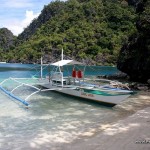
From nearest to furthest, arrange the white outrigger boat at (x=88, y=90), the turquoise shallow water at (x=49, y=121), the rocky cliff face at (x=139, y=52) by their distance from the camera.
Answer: the turquoise shallow water at (x=49, y=121), the white outrigger boat at (x=88, y=90), the rocky cliff face at (x=139, y=52)

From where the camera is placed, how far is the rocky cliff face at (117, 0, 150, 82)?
28.5 metres

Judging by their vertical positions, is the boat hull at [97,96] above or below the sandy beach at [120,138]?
above

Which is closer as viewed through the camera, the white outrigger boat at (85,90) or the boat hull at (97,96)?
the boat hull at (97,96)

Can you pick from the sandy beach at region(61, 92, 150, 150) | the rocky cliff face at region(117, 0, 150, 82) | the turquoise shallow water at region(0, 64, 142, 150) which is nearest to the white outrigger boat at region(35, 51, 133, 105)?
the turquoise shallow water at region(0, 64, 142, 150)

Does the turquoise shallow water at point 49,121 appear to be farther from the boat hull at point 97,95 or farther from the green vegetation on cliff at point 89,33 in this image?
the green vegetation on cliff at point 89,33

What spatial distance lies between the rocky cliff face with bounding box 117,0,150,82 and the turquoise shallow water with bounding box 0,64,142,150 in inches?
508

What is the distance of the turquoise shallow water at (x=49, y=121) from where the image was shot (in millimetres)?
9836

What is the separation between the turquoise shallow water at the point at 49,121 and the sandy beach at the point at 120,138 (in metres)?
0.48

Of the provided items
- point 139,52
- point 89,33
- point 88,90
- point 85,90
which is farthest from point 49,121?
point 89,33

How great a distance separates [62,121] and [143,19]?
18.6 metres

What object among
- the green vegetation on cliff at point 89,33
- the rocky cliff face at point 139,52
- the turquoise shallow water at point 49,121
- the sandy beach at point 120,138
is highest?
the green vegetation on cliff at point 89,33

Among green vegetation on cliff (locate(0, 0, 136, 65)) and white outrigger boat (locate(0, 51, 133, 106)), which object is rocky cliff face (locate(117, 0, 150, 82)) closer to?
white outrigger boat (locate(0, 51, 133, 106))

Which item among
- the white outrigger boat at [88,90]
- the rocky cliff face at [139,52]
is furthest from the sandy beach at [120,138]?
the rocky cliff face at [139,52]

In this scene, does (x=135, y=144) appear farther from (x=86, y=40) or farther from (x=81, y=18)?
(x=81, y=18)
